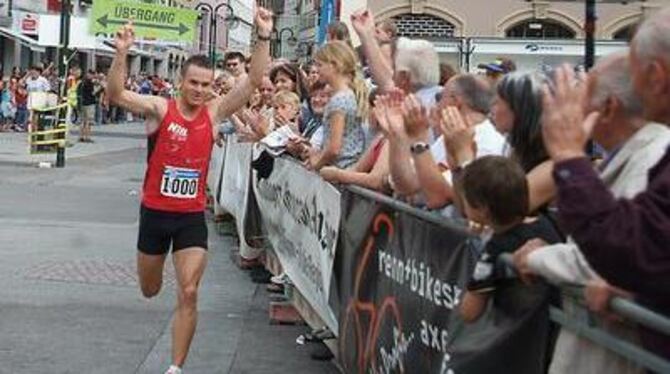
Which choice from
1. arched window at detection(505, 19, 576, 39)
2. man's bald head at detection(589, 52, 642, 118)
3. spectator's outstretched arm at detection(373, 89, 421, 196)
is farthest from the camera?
arched window at detection(505, 19, 576, 39)

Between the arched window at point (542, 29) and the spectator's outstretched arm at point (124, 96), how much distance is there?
32.4 metres

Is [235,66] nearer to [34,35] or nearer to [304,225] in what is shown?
[304,225]

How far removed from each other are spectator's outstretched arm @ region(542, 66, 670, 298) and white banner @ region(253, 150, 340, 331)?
348cm

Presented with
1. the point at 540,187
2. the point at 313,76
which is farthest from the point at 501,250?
Answer: the point at 313,76

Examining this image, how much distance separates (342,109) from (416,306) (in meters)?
2.55

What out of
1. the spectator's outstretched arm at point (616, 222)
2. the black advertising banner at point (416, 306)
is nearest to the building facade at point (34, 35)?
the black advertising banner at point (416, 306)

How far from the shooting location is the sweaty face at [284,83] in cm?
1009

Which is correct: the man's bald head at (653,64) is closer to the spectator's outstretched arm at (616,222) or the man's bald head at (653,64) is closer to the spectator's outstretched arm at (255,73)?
the spectator's outstretched arm at (616,222)

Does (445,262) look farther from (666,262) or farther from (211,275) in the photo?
(211,275)

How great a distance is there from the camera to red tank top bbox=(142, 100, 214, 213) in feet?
21.4

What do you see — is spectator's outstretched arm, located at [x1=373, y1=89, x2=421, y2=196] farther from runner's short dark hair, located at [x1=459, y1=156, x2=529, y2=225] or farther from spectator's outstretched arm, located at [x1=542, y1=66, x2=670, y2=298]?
spectator's outstretched arm, located at [x1=542, y1=66, x2=670, y2=298]

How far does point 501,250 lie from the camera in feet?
11.1

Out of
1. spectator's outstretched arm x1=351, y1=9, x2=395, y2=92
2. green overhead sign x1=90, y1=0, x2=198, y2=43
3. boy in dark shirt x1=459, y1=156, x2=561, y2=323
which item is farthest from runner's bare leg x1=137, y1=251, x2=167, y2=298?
green overhead sign x1=90, y1=0, x2=198, y2=43

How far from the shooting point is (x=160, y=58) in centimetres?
7275
